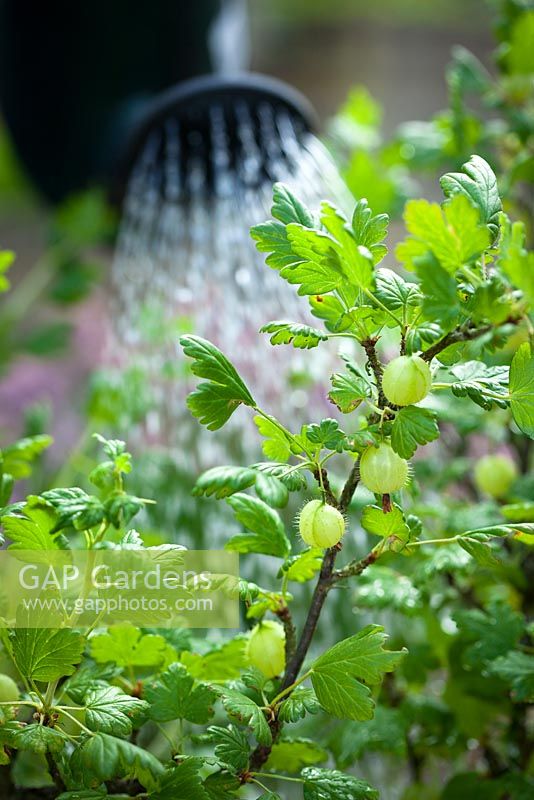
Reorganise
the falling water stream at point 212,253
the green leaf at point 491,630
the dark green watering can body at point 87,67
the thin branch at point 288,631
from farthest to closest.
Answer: the dark green watering can body at point 87,67
the falling water stream at point 212,253
the green leaf at point 491,630
the thin branch at point 288,631

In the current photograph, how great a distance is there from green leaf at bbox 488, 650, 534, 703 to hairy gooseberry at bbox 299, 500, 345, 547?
16 centimetres

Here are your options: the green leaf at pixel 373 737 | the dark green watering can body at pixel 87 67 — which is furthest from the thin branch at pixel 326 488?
the dark green watering can body at pixel 87 67

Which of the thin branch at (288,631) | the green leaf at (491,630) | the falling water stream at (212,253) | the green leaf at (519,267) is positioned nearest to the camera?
the green leaf at (519,267)

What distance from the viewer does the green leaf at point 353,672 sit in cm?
39

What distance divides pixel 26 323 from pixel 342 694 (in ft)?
4.14

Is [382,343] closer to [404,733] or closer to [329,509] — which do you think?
[404,733]

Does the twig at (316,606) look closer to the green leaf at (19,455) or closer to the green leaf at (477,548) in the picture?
the green leaf at (477,548)

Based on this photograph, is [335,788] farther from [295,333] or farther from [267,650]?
[295,333]

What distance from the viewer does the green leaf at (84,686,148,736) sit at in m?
0.38

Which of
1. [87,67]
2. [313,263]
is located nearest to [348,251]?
[313,263]

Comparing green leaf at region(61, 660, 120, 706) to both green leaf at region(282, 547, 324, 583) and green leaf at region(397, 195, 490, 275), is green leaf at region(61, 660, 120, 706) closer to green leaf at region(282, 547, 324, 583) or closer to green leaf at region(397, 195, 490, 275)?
green leaf at region(282, 547, 324, 583)

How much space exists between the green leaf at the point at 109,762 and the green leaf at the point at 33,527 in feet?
0.27

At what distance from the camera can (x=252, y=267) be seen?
1.13 m

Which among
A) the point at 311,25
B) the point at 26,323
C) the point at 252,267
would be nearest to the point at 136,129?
the point at 252,267
